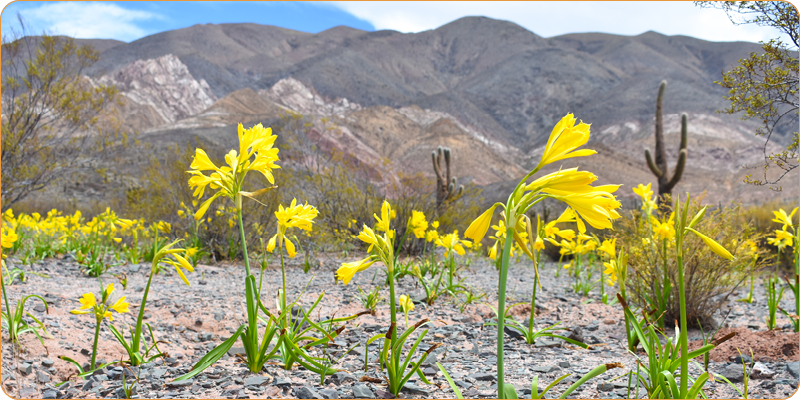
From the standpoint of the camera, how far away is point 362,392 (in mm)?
1893

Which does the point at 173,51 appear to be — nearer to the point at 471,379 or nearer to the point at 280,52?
the point at 280,52

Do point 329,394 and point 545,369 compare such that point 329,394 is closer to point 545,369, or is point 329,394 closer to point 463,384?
point 463,384

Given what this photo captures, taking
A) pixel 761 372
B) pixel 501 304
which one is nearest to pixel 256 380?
pixel 501 304

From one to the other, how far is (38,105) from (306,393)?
34.7ft

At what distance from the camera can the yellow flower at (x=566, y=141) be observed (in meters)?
1.19

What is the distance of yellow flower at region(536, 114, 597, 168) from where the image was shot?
1.19m

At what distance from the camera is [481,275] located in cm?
613

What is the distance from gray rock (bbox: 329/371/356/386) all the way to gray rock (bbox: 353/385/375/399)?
13 centimetres

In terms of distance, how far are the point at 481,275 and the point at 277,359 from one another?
4258mm

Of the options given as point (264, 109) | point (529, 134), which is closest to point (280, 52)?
point (264, 109)

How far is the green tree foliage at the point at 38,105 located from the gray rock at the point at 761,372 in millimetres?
10278

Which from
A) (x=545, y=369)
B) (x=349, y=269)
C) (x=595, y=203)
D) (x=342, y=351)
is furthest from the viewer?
(x=342, y=351)

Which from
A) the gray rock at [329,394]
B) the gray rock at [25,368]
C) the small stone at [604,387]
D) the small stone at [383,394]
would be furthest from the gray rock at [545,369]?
the gray rock at [25,368]

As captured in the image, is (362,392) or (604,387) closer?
(362,392)
